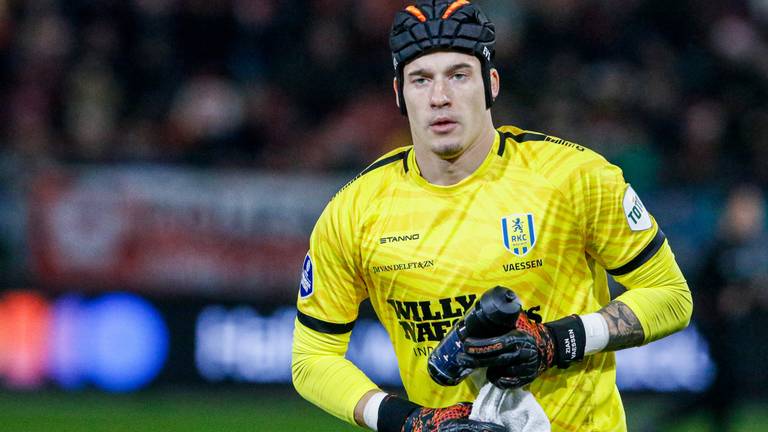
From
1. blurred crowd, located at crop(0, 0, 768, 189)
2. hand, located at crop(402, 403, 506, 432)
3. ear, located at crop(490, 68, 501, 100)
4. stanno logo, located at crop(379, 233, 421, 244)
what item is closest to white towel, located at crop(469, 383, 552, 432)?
hand, located at crop(402, 403, 506, 432)

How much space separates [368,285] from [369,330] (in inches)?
280

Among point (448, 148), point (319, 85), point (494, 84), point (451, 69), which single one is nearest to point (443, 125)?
point (448, 148)

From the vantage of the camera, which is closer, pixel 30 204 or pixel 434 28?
pixel 434 28

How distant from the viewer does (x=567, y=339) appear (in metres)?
5.00

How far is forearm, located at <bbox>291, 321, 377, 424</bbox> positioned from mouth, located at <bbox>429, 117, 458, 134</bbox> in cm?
95

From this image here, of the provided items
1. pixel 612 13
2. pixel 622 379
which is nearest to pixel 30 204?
pixel 622 379

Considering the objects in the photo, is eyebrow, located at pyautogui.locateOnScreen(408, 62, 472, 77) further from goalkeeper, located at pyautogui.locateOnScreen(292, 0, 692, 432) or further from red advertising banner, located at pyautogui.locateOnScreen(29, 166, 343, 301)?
red advertising banner, located at pyautogui.locateOnScreen(29, 166, 343, 301)

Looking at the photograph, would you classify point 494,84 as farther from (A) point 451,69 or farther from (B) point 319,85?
(B) point 319,85

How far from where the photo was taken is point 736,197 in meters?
11.9

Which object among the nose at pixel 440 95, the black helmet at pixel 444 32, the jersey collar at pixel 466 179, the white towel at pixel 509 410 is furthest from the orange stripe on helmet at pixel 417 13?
the white towel at pixel 509 410

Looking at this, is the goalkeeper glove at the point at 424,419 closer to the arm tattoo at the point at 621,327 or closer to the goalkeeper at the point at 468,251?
the goalkeeper at the point at 468,251

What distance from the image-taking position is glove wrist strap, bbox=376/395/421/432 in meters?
5.17

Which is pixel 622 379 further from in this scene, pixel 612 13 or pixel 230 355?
pixel 612 13

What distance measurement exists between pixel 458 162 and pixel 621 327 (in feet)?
2.99
